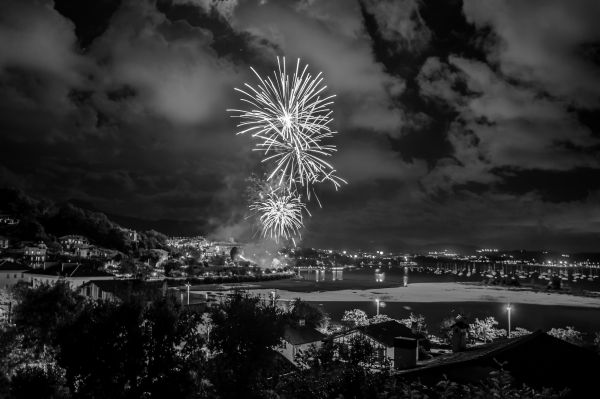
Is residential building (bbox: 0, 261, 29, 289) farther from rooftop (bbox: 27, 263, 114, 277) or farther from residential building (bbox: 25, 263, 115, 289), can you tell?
rooftop (bbox: 27, 263, 114, 277)

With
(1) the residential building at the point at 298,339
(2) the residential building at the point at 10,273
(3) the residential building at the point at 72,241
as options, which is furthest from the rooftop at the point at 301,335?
(3) the residential building at the point at 72,241

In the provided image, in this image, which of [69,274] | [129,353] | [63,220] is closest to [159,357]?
[129,353]

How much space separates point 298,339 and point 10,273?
43072mm

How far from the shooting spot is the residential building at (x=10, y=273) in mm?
54969

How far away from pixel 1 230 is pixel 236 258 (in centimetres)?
8477

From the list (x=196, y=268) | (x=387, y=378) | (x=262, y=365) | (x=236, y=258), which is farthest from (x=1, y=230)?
(x=387, y=378)

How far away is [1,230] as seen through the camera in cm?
9262

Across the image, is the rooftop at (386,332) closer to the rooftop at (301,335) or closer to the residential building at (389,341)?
the residential building at (389,341)

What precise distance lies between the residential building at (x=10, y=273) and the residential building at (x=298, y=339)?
131 feet

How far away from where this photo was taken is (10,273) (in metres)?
55.8

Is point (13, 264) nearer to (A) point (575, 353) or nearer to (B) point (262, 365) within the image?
(B) point (262, 365)

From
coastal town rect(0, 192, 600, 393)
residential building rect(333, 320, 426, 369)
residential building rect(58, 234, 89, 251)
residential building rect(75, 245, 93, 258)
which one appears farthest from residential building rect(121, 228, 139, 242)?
residential building rect(333, 320, 426, 369)

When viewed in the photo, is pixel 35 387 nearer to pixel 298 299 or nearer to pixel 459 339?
pixel 459 339

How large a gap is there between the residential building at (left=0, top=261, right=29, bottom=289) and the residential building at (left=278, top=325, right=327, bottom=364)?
3978cm
